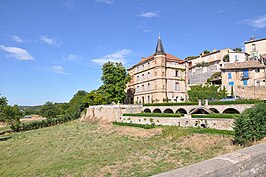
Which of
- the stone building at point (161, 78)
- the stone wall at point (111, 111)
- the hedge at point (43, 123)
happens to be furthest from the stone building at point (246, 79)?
the hedge at point (43, 123)

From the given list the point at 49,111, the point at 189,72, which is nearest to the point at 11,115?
the point at 49,111

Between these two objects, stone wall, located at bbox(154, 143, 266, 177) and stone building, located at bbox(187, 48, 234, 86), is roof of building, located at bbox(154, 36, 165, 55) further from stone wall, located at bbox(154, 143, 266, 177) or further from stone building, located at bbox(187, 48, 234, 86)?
stone wall, located at bbox(154, 143, 266, 177)

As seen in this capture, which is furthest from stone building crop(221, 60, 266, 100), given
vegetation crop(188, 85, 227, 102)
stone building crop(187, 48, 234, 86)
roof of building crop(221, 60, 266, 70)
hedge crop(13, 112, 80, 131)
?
hedge crop(13, 112, 80, 131)

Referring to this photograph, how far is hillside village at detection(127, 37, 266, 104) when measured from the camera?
34.4 m

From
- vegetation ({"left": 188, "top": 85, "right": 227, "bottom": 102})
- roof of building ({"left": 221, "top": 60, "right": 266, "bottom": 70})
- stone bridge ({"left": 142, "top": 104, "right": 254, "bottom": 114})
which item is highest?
roof of building ({"left": 221, "top": 60, "right": 266, "bottom": 70})

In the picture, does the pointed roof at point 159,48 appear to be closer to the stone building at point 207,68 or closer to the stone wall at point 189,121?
the stone building at point 207,68

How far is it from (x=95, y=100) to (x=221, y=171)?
4759 cm

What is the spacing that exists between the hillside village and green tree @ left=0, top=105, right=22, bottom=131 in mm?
27484

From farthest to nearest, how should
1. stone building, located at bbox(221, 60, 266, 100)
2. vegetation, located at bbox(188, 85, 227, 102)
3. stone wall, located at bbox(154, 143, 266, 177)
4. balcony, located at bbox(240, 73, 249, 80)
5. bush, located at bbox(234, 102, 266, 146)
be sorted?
balcony, located at bbox(240, 73, 249, 80), vegetation, located at bbox(188, 85, 227, 102), stone building, located at bbox(221, 60, 266, 100), bush, located at bbox(234, 102, 266, 146), stone wall, located at bbox(154, 143, 266, 177)

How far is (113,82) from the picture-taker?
4312cm

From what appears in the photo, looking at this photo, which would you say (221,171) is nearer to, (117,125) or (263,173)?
(263,173)

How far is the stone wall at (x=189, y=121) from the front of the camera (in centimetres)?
1955

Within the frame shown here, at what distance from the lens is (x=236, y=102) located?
21875 mm

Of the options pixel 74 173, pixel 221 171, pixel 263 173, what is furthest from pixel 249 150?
pixel 74 173
